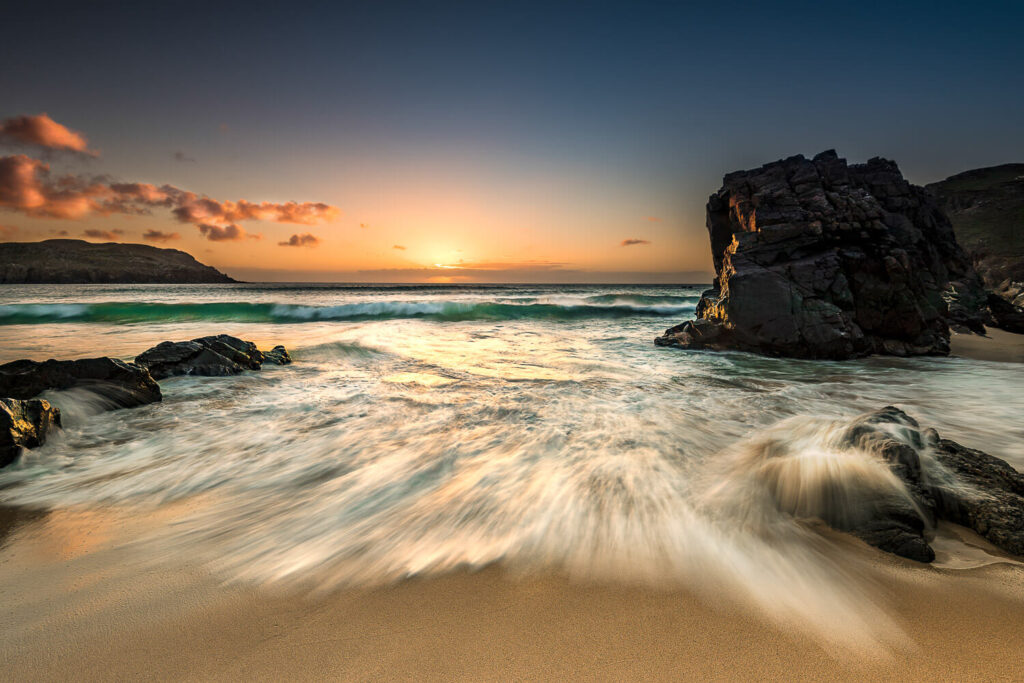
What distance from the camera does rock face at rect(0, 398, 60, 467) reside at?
3332mm

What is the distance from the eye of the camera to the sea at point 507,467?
2.12 meters

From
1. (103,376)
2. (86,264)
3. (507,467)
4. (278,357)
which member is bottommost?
(507,467)

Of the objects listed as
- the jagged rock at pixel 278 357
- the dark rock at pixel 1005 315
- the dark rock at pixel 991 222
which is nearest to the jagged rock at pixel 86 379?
the jagged rock at pixel 278 357

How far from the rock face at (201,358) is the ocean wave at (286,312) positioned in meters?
13.5

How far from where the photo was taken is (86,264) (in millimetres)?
81688

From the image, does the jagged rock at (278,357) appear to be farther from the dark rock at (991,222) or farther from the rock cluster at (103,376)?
the dark rock at (991,222)

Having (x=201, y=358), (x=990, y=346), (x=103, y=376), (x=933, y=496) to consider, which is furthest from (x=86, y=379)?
(x=990, y=346)

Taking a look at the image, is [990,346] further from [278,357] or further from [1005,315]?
[278,357]

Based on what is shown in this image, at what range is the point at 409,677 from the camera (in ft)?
4.47

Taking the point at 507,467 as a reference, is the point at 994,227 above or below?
above

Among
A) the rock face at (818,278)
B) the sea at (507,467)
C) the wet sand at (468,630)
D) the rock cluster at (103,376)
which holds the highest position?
the rock face at (818,278)

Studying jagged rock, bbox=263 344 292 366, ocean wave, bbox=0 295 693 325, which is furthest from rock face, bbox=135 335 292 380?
ocean wave, bbox=0 295 693 325

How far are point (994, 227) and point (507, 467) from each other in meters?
58.8

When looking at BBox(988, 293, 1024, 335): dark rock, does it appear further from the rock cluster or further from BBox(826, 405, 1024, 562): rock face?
the rock cluster
